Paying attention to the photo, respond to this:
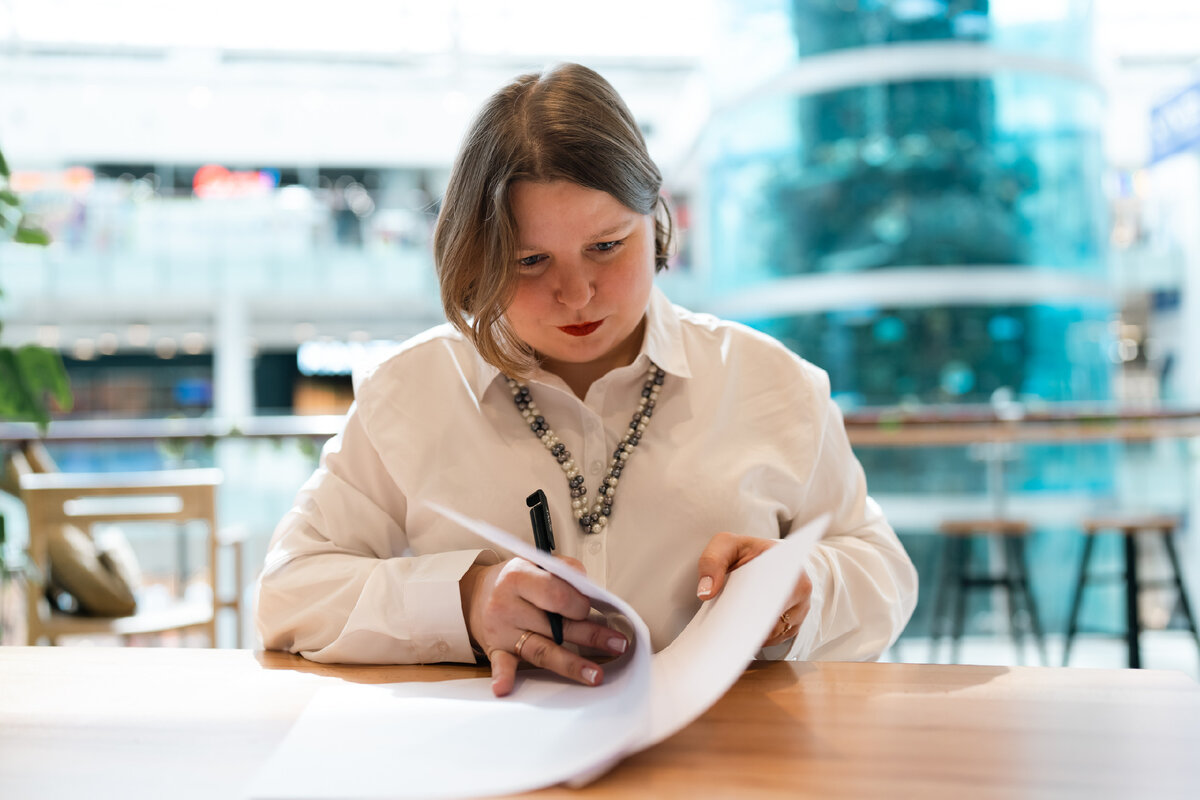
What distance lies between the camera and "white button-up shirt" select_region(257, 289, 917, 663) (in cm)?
97

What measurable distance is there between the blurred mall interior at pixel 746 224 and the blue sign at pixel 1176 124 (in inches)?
1.1

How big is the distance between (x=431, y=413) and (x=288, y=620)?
261 millimetres

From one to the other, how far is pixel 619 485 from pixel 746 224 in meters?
8.03

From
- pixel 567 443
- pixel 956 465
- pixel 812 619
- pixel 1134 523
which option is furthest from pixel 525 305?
pixel 956 465

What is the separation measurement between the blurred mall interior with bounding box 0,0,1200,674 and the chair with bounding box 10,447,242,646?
0.23m

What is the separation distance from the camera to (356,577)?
3.07 ft

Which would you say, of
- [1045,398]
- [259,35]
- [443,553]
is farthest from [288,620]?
[259,35]

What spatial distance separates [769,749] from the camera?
622 millimetres

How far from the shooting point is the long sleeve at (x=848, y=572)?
37.0 inches

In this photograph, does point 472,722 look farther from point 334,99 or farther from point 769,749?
point 334,99

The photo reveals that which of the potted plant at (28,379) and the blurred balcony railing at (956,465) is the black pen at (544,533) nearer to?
the potted plant at (28,379)

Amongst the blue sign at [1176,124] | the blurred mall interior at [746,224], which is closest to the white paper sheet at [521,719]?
the blurred mall interior at [746,224]

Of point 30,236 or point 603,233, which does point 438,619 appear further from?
point 30,236

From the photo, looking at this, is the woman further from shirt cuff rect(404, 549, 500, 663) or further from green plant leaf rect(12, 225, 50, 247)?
green plant leaf rect(12, 225, 50, 247)
